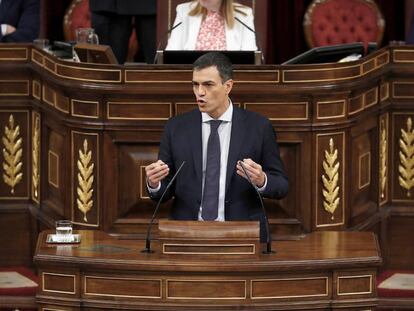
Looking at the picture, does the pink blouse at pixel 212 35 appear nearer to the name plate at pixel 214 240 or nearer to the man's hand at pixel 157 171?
the man's hand at pixel 157 171

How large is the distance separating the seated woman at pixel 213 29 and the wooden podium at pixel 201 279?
238 cm

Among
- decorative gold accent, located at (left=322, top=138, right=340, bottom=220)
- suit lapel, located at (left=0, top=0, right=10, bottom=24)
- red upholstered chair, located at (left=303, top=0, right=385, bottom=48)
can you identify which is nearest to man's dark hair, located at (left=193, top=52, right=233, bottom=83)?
decorative gold accent, located at (left=322, top=138, right=340, bottom=220)

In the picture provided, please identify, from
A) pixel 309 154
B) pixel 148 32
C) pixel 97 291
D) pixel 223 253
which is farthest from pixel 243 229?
pixel 148 32

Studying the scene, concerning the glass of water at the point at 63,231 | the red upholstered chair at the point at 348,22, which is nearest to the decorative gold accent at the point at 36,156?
the glass of water at the point at 63,231

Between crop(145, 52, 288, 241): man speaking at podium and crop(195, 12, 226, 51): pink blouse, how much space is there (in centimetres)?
158

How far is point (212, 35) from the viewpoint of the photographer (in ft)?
26.7

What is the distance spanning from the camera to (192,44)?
321 inches

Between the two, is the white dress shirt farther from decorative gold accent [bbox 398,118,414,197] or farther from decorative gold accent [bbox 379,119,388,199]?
decorative gold accent [bbox 398,118,414,197]

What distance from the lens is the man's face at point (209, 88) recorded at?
634 cm

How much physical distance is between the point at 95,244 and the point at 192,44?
232 cm

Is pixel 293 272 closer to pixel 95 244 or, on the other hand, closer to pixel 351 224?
pixel 95 244

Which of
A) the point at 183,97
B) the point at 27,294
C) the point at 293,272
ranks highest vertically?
the point at 183,97

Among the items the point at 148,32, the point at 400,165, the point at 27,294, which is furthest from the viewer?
the point at 148,32

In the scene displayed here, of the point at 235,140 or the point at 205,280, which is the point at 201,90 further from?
the point at 205,280
